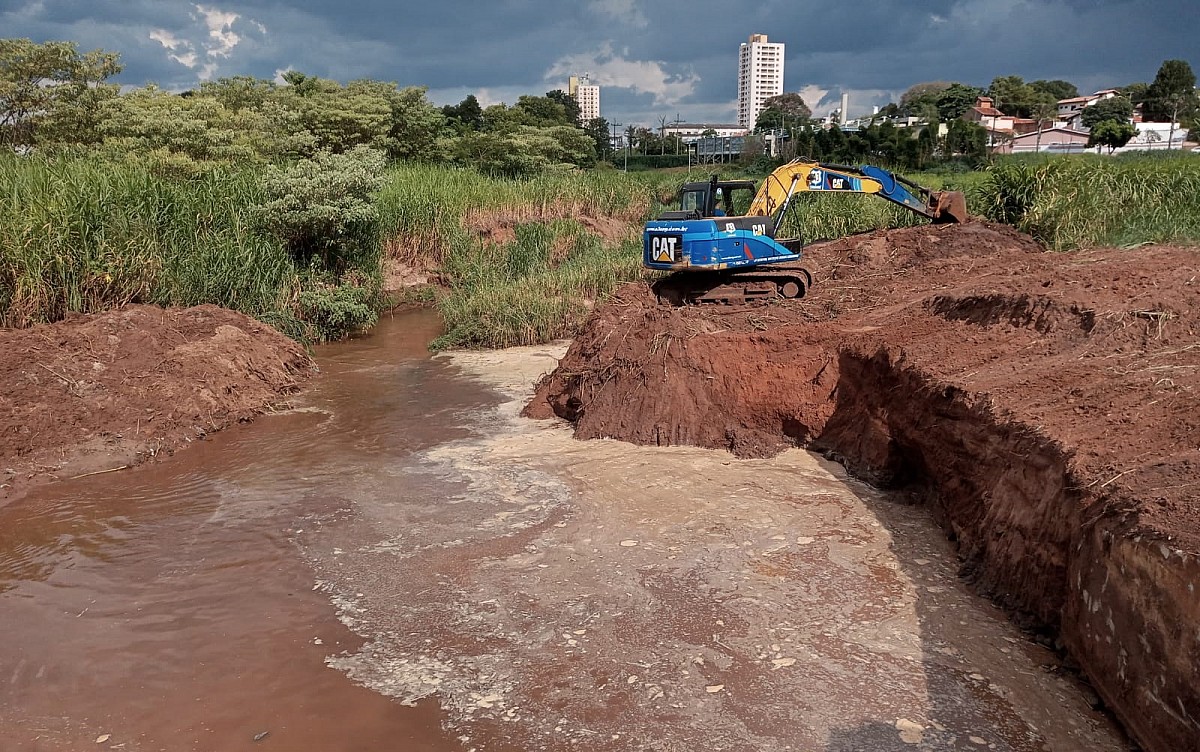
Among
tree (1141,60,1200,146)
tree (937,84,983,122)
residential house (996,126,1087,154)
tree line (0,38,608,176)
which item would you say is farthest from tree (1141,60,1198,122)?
tree line (0,38,608,176)

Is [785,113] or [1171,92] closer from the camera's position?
[1171,92]

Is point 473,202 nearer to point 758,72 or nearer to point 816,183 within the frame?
point 816,183

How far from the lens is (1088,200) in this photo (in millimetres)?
13781

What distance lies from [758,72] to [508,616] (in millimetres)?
177334

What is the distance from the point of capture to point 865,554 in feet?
19.3

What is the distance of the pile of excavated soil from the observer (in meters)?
8.22

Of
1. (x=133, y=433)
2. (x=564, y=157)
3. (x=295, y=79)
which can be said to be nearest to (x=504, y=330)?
(x=133, y=433)

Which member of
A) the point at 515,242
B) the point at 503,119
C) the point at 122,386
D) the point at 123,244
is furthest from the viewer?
the point at 503,119

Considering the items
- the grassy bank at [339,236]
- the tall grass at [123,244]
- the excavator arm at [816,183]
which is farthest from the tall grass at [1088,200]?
the tall grass at [123,244]

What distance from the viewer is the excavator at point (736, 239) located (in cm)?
1058

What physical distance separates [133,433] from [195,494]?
1.73 metres

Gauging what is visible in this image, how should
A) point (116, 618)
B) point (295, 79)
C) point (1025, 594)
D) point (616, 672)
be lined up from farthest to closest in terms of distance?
point (295, 79)
point (116, 618)
point (1025, 594)
point (616, 672)

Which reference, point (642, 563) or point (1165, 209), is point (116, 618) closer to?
point (642, 563)

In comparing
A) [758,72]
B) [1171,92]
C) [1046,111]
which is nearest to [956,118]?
[1171,92]
